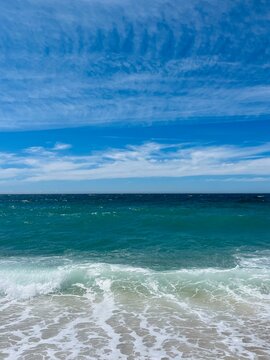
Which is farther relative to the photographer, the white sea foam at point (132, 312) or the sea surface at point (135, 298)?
the sea surface at point (135, 298)

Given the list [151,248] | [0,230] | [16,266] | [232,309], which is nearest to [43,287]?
[16,266]

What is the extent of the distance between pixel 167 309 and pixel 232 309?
2251 millimetres

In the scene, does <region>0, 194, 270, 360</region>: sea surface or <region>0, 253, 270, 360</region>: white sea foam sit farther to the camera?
<region>0, 194, 270, 360</region>: sea surface

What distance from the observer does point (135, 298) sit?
1259 centimetres

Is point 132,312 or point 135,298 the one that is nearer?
point 132,312

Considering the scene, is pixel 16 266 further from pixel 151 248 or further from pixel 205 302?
pixel 205 302

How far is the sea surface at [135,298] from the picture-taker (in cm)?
881

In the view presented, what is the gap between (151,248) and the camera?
2181 cm

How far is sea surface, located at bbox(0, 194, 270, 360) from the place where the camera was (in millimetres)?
8812

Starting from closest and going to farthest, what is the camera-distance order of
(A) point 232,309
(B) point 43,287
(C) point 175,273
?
(A) point 232,309
(B) point 43,287
(C) point 175,273

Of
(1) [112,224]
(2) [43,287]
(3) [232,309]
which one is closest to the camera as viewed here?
(3) [232,309]

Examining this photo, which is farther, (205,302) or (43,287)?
(43,287)

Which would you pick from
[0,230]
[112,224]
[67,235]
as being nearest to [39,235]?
[67,235]

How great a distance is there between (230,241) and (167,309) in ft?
47.5
